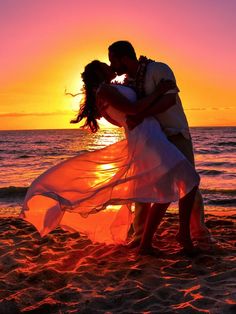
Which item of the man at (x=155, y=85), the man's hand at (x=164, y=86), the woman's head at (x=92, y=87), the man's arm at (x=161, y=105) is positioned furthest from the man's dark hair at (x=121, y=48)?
the man's arm at (x=161, y=105)

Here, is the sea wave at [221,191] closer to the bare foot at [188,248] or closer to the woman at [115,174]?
the bare foot at [188,248]

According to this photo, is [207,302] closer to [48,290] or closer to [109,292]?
[109,292]

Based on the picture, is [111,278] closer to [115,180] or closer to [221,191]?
[115,180]

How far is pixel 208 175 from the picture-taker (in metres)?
15.6

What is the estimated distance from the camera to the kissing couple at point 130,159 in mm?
4109

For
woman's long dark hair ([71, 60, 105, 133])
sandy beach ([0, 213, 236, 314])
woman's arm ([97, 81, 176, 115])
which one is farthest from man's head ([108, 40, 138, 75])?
sandy beach ([0, 213, 236, 314])

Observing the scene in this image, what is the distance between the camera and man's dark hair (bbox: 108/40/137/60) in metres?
4.14

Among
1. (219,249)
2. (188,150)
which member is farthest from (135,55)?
(219,249)

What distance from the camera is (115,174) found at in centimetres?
443

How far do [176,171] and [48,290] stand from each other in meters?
1.62

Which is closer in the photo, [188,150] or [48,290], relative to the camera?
[48,290]

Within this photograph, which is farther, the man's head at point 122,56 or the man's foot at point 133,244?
the man's foot at point 133,244

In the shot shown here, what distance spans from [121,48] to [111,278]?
219 centimetres

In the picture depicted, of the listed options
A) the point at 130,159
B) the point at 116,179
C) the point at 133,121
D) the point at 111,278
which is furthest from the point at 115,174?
the point at 111,278
